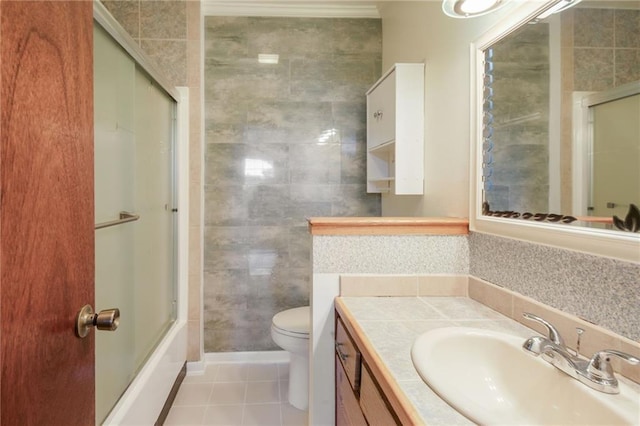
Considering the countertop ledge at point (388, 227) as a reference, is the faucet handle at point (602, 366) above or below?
below

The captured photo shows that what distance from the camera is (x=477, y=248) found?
1.21 m

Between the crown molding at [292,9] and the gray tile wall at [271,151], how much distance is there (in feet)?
0.15

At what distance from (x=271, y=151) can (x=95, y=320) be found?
5.91 ft

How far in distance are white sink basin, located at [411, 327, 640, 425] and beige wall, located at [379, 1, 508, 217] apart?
0.62 meters

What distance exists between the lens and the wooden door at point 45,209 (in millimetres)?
474

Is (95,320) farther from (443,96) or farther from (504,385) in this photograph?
(443,96)

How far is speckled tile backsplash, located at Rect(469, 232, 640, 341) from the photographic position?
672 mm

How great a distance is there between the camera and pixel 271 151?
2.36 metres

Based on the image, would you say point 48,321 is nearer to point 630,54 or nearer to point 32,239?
point 32,239

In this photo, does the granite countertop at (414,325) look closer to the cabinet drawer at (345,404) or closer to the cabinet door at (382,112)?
the cabinet drawer at (345,404)

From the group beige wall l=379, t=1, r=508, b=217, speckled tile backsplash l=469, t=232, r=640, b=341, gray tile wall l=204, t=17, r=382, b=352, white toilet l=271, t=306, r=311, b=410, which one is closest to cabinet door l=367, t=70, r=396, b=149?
beige wall l=379, t=1, r=508, b=217

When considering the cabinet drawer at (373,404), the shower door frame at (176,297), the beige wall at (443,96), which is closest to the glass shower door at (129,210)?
the shower door frame at (176,297)

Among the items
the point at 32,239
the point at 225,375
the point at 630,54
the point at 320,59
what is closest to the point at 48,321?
the point at 32,239

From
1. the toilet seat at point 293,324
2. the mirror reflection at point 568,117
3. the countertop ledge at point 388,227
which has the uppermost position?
the mirror reflection at point 568,117
